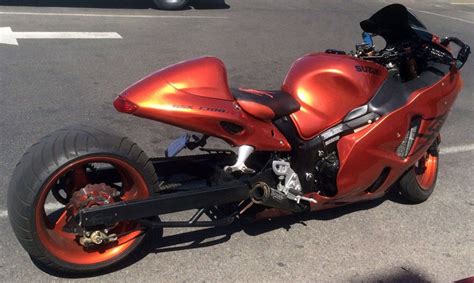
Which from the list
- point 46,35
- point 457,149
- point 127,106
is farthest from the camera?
point 46,35

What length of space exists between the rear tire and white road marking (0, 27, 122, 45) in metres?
2.93

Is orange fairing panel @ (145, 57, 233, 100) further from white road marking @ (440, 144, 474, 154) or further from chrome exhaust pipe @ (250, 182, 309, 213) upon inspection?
white road marking @ (440, 144, 474, 154)

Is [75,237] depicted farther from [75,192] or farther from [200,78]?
[200,78]

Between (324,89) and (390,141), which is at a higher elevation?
(324,89)

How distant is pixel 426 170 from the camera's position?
4.53 metres

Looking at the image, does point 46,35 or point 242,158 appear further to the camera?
point 46,35

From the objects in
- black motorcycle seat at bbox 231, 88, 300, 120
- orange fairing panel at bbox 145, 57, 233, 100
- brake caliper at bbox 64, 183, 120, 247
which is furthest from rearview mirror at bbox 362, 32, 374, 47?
brake caliper at bbox 64, 183, 120, 247

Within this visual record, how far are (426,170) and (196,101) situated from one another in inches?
90.3

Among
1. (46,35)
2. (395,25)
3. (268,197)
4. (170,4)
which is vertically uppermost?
(395,25)

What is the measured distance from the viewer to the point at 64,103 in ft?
19.9

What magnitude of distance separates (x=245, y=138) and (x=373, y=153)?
908 mm

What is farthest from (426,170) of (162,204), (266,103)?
(162,204)

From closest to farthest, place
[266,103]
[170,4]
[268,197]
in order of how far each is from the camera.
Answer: [266,103] → [268,197] → [170,4]

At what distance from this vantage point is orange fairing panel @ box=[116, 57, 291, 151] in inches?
117
